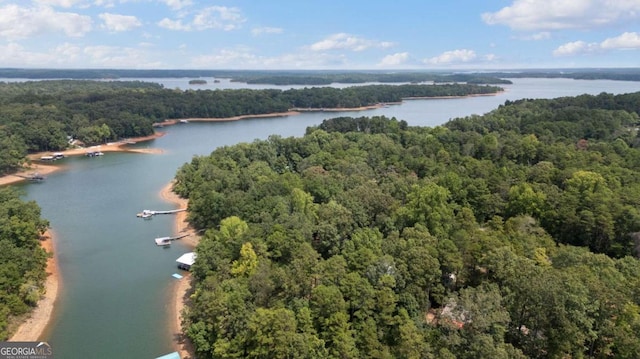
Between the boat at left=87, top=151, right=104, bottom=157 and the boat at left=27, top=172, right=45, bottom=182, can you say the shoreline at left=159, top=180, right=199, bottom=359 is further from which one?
the boat at left=87, top=151, right=104, bottom=157

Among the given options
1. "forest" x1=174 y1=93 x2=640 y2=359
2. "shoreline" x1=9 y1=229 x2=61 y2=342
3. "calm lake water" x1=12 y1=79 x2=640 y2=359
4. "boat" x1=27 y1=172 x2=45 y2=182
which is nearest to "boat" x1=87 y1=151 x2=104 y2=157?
"calm lake water" x1=12 y1=79 x2=640 y2=359

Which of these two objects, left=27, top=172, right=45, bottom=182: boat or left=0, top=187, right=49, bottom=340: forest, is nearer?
left=0, top=187, right=49, bottom=340: forest

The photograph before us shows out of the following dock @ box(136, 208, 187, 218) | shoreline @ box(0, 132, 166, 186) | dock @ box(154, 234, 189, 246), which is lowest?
dock @ box(154, 234, 189, 246)

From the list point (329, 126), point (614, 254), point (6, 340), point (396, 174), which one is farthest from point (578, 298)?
point (329, 126)

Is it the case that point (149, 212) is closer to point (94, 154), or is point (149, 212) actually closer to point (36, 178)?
point (36, 178)

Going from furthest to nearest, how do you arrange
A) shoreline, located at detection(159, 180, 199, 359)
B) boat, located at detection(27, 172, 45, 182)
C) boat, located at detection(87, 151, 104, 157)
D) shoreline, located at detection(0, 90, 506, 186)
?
boat, located at detection(87, 151, 104, 157)
shoreline, located at detection(0, 90, 506, 186)
boat, located at detection(27, 172, 45, 182)
shoreline, located at detection(159, 180, 199, 359)

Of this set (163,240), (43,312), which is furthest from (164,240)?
(43,312)
